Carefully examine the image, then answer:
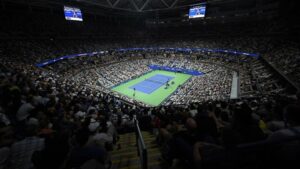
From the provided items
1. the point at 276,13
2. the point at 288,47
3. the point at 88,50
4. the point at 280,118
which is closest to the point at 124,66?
the point at 88,50

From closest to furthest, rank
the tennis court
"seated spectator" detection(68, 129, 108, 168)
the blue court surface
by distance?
"seated spectator" detection(68, 129, 108, 168) < the tennis court < the blue court surface

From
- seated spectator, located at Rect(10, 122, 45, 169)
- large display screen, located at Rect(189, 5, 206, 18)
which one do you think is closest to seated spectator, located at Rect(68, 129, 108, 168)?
seated spectator, located at Rect(10, 122, 45, 169)

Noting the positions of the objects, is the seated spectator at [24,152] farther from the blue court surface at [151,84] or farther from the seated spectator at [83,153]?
the blue court surface at [151,84]

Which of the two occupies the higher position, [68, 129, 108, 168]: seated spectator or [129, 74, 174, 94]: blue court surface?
[129, 74, 174, 94]: blue court surface

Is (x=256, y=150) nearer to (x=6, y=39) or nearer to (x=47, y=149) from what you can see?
(x=47, y=149)

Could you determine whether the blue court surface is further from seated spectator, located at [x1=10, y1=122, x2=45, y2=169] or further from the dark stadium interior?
seated spectator, located at [x1=10, y1=122, x2=45, y2=169]

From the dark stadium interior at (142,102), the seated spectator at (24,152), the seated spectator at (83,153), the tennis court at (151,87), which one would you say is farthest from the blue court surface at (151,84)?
the seated spectator at (83,153)

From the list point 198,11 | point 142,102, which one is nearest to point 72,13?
point 142,102
